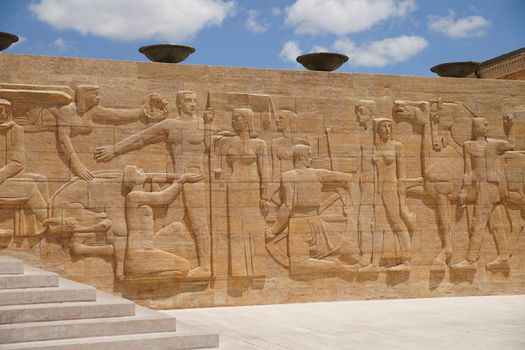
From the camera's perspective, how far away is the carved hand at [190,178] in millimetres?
11172

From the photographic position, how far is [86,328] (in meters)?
6.99

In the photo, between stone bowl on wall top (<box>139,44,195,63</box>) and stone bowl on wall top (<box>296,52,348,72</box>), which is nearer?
stone bowl on wall top (<box>139,44,195,63</box>)

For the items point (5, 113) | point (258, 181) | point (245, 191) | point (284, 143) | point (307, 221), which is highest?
point (5, 113)

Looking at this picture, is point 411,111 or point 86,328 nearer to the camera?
point 86,328

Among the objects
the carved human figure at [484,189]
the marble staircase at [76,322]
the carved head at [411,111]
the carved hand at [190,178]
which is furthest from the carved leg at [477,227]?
the marble staircase at [76,322]

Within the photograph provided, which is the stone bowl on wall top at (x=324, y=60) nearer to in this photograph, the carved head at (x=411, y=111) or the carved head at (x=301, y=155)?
the carved head at (x=411, y=111)

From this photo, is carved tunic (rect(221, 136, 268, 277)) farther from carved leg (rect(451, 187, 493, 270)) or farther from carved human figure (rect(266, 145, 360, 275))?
carved leg (rect(451, 187, 493, 270))

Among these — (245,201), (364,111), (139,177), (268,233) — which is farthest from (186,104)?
(364,111)

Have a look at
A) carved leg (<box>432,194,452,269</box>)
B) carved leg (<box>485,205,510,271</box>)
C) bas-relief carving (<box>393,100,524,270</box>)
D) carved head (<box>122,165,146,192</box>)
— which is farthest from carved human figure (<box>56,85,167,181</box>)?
carved leg (<box>485,205,510,271</box>)

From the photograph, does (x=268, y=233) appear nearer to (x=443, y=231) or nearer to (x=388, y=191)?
(x=388, y=191)

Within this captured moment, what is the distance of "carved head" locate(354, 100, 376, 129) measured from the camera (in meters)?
12.3

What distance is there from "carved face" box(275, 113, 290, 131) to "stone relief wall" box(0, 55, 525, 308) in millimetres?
18

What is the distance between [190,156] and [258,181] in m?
1.12

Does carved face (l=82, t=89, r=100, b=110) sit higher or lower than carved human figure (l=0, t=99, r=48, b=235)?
higher
